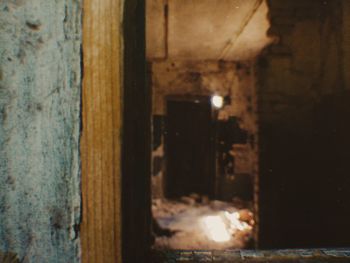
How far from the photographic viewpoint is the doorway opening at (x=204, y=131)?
3.66m

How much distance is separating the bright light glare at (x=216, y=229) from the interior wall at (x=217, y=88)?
2.80ft

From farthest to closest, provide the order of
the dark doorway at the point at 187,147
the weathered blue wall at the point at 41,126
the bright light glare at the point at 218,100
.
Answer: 1. the dark doorway at the point at 187,147
2. the bright light glare at the point at 218,100
3. the weathered blue wall at the point at 41,126

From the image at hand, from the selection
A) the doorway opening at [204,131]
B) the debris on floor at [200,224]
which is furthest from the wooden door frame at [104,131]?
the debris on floor at [200,224]

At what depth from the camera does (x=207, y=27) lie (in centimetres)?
312

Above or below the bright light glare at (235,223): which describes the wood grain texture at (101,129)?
above

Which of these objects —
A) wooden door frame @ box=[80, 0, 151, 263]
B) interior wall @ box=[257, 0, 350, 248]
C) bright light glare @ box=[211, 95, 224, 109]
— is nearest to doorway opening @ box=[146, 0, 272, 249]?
bright light glare @ box=[211, 95, 224, 109]

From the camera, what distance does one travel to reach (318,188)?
3352 mm

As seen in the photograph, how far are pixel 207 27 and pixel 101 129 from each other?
288cm

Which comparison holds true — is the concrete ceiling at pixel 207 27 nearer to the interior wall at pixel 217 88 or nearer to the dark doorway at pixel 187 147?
the interior wall at pixel 217 88

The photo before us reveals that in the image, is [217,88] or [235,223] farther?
[217,88]

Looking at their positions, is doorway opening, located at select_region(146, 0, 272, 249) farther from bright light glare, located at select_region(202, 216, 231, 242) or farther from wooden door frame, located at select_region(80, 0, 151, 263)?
wooden door frame, located at select_region(80, 0, 151, 263)

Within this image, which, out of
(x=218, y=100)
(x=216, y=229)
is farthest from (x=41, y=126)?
(x=218, y=100)

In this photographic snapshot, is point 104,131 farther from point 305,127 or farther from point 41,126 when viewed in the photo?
point 305,127

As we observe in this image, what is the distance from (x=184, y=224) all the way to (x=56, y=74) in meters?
4.43
